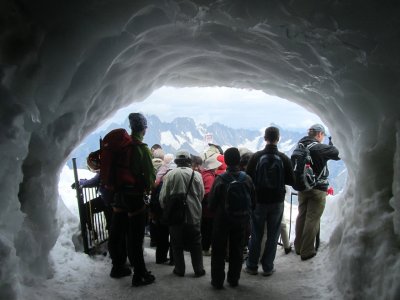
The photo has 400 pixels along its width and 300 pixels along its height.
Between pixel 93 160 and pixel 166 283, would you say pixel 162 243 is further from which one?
pixel 93 160

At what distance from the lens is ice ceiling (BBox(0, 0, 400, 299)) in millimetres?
2883

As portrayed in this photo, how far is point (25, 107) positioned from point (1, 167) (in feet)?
1.77

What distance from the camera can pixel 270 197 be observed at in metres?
4.76

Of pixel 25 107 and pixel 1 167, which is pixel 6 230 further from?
pixel 25 107

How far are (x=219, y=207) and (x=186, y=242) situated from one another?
863 millimetres

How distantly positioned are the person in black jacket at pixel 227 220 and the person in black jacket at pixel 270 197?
17.1 inches

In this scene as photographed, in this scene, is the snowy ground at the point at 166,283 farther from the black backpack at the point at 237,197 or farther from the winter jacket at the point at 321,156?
the winter jacket at the point at 321,156

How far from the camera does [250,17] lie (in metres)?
3.62

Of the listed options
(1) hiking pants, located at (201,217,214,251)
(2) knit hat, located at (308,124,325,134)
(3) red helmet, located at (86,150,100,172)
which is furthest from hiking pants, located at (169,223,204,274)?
(2) knit hat, located at (308,124,325,134)

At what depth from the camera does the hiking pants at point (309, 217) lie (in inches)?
213

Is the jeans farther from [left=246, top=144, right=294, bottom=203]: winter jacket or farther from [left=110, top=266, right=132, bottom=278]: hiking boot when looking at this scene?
[left=110, top=266, right=132, bottom=278]: hiking boot

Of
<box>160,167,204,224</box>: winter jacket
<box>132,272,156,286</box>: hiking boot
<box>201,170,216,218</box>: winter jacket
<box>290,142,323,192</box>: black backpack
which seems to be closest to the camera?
<box>132,272,156,286</box>: hiking boot

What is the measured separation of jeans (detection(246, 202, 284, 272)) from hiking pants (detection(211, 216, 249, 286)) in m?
0.55

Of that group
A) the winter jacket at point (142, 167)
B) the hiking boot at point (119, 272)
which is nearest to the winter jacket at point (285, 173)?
the winter jacket at point (142, 167)
